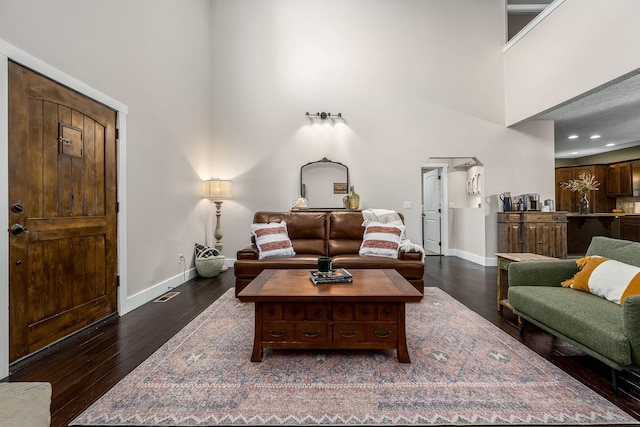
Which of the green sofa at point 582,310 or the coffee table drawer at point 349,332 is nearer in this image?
the green sofa at point 582,310

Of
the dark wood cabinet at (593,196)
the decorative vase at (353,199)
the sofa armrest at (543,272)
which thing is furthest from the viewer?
the dark wood cabinet at (593,196)

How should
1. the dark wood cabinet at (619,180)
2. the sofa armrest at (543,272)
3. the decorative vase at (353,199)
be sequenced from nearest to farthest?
1. the sofa armrest at (543,272)
2. the decorative vase at (353,199)
3. the dark wood cabinet at (619,180)

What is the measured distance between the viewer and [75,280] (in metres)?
2.48

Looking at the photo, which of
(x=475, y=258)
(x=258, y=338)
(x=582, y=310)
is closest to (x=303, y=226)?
(x=258, y=338)

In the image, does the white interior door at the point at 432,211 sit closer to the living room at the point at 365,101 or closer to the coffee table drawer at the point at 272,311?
the living room at the point at 365,101

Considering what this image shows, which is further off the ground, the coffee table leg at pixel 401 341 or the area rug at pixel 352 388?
the coffee table leg at pixel 401 341

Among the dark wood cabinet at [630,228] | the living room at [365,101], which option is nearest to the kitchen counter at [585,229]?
the dark wood cabinet at [630,228]

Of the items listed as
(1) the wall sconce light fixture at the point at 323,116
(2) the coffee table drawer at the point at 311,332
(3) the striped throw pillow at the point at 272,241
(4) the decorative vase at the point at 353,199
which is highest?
(1) the wall sconce light fixture at the point at 323,116

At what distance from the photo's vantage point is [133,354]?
2141mm

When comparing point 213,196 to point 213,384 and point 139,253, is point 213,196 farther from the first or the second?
point 213,384

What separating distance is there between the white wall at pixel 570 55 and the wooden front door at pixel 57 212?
17.3ft

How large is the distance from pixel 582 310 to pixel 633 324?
13.5 inches

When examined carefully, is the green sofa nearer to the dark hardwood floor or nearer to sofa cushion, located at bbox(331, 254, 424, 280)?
the dark hardwood floor

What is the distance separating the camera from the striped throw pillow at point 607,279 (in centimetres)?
187
